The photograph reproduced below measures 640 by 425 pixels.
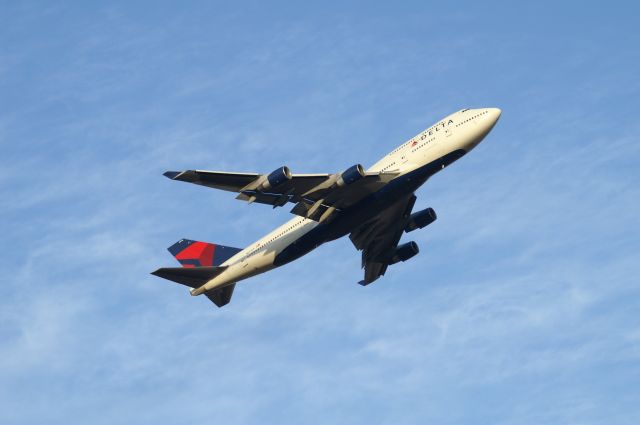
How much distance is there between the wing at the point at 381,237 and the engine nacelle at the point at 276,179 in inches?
424

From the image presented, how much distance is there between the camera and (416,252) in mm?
82500

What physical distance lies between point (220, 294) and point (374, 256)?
465 inches

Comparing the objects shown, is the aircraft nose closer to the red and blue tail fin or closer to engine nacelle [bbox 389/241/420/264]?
engine nacelle [bbox 389/241/420/264]

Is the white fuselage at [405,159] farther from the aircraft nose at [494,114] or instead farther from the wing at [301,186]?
the wing at [301,186]

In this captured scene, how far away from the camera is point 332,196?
70125 millimetres

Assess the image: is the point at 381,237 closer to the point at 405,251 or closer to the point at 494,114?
the point at 405,251

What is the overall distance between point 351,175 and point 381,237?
13.5 meters

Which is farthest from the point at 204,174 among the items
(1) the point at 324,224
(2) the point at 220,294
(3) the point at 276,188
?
(2) the point at 220,294

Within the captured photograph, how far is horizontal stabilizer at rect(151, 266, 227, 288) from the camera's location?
7412 centimetres

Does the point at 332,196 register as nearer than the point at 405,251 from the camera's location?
Yes

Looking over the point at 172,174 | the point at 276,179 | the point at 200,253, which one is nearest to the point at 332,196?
the point at 276,179

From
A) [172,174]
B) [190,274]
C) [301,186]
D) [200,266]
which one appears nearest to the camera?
[172,174]

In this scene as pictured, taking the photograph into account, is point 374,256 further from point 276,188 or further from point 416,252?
point 276,188

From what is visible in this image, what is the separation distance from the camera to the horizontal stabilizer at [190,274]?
74.1 metres
